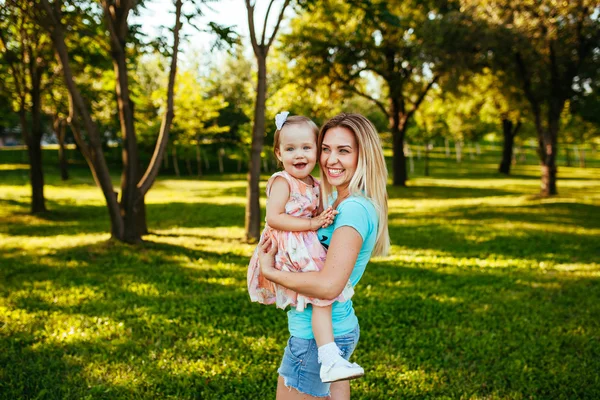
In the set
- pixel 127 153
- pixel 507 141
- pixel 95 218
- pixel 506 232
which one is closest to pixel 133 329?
pixel 127 153

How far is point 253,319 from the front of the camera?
5.88 m

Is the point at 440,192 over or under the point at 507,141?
under

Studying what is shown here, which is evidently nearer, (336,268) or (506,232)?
(336,268)

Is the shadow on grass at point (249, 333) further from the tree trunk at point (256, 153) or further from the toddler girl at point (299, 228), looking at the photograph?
the tree trunk at point (256, 153)

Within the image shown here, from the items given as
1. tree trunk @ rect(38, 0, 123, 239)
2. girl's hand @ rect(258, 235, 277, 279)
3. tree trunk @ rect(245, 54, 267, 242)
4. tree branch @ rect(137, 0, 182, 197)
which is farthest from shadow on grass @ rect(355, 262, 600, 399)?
tree trunk @ rect(38, 0, 123, 239)

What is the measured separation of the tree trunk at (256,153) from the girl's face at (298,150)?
760cm

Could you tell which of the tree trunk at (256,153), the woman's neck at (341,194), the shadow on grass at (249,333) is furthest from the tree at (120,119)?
the woman's neck at (341,194)

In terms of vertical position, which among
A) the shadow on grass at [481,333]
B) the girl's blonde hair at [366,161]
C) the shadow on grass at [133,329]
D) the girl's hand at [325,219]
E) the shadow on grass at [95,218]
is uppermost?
the girl's blonde hair at [366,161]

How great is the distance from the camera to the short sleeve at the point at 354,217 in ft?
7.19

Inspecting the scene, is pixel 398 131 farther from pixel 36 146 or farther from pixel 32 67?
pixel 32 67

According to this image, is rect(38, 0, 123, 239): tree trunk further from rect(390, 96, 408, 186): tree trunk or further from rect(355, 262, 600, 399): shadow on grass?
rect(390, 96, 408, 186): tree trunk

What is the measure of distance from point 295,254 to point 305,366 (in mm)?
546

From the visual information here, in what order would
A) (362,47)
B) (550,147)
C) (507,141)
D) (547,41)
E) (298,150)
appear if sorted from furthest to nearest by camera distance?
(507,141) → (362,47) → (550,147) → (547,41) → (298,150)

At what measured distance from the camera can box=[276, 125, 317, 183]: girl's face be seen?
2500mm
